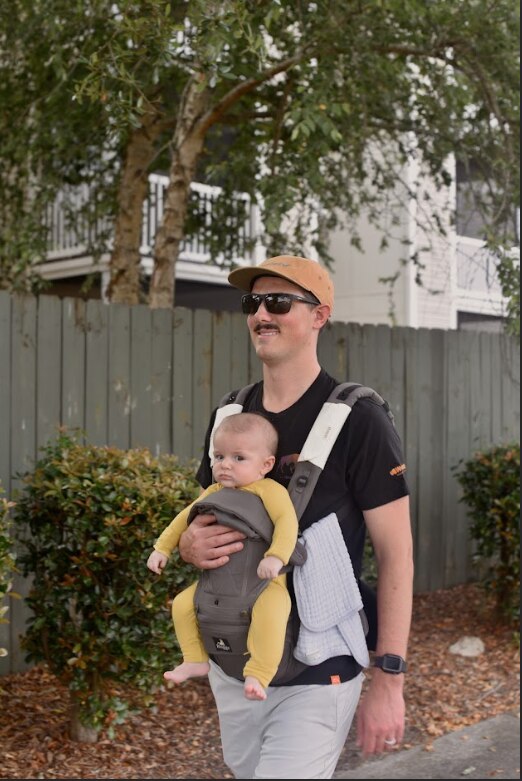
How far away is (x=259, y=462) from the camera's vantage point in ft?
8.18

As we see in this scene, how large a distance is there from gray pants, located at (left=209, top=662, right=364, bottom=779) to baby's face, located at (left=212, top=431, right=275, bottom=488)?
21.6 inches

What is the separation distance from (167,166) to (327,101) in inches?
158

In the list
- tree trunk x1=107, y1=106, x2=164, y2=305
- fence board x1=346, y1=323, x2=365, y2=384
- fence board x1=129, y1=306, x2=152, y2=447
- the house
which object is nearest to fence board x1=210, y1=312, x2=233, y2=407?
fence board x1=129, y1=306, x2=152, y2=447

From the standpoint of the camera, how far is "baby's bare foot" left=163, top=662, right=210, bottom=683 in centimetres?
260

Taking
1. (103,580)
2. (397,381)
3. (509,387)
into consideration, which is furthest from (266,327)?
(509,387)

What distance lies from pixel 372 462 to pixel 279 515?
0.97ft

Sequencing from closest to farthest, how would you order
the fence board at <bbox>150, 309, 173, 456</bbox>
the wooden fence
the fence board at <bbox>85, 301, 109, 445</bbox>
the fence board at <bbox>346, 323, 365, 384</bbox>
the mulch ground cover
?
the mulch ground cover < the wooden fence < the fence board at <bbox>85, 301, 109, 445</bbox> < the fence board at <bbox>150, 309, 173, 456</bbox> < the fence board at <bbox>346, 323, 365, 384</bbox>

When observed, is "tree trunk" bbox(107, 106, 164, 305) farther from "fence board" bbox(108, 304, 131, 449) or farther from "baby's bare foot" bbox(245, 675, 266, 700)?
"baby's bare foot" bbox(245, 675, 266, 700)

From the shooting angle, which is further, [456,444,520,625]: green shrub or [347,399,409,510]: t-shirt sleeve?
[456,444,520,625]: green shrub

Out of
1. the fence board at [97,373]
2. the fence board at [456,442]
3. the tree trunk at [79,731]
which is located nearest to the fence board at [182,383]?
the fence board at [97,373]

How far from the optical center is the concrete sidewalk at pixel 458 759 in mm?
5066

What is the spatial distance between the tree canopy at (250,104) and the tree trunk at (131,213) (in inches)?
0.6

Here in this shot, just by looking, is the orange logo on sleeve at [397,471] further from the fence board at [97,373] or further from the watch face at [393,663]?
the fence board at [97,373]

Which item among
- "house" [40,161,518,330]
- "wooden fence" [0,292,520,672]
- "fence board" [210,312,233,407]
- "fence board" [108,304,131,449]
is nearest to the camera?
"wooden fence" [0,292,520,672]
